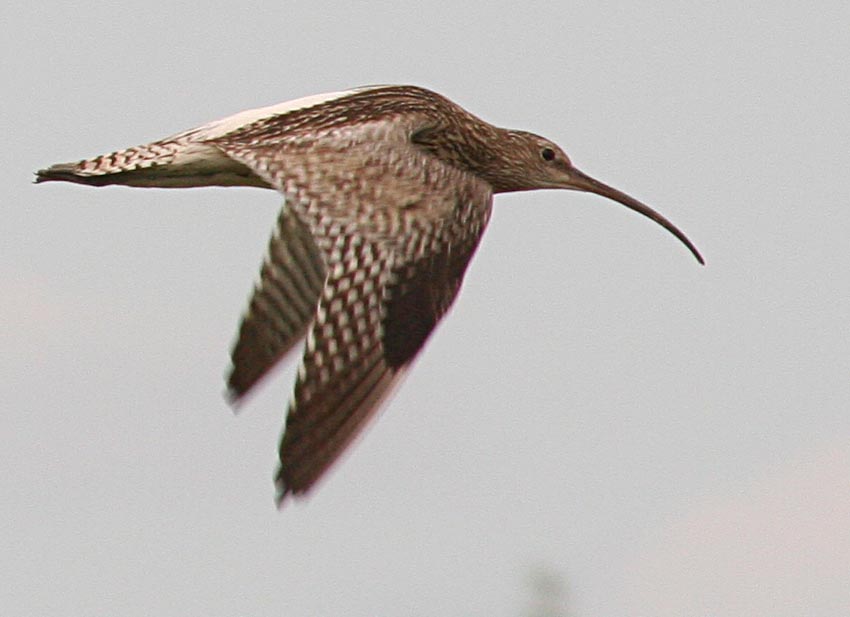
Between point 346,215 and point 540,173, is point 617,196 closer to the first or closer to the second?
point 540,173

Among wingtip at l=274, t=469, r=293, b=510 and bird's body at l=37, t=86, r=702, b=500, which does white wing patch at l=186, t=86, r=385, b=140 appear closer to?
bird's body at l=37, t=86, r=702, b=500

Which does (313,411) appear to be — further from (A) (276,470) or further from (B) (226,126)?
(B) (226,126)

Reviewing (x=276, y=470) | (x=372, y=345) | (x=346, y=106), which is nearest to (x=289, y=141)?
(x=346, y=106)

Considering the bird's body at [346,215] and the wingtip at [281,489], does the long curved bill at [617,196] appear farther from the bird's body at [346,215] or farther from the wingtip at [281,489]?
the wingtip at [281,489]

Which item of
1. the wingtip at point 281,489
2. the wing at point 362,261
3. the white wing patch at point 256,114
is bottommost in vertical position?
the wingtip at point 281,489

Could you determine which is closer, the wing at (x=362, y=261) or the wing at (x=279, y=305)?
the wing at (x=362, y=261)

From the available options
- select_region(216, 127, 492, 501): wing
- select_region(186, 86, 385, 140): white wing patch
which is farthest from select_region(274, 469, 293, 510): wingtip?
select_region(186, 86, 385, 140): white wing patch

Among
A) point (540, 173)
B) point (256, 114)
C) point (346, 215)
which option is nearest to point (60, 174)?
point (256, 114)

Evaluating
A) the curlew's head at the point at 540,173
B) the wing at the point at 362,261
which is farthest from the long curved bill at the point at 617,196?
the wing at the point at 362,261
